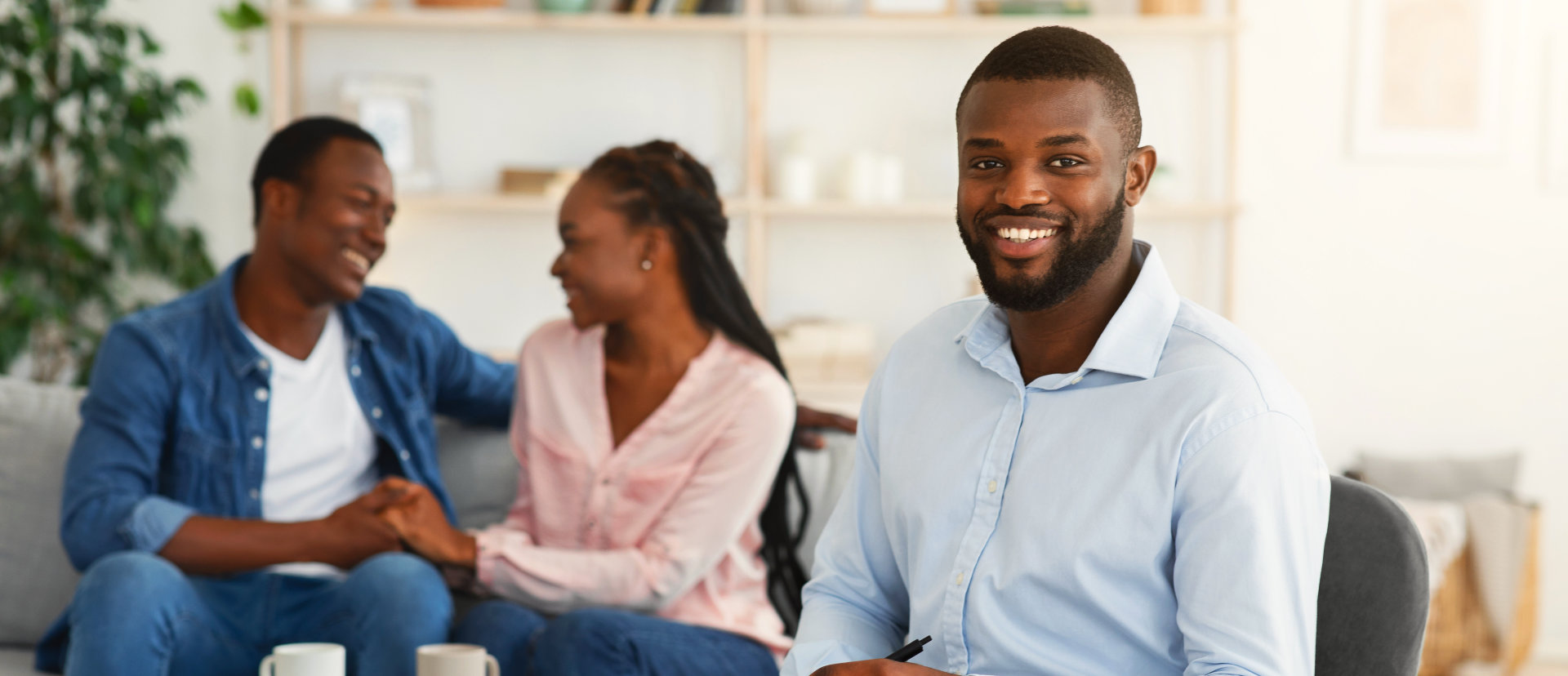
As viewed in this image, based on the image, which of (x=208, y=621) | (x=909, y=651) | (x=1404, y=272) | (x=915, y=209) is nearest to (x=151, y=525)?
(x=208, y=621)

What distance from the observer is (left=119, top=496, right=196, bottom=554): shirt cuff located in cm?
169

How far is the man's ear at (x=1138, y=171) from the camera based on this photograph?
1.15 m

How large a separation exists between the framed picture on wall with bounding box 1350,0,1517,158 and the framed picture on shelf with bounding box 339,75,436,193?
9.16 ft

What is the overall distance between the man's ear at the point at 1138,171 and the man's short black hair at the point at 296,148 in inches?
49.6

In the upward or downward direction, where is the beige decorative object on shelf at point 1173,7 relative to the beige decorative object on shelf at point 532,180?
upward

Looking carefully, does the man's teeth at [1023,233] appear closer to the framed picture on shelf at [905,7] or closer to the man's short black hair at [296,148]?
the man's short black hair at [296,148]

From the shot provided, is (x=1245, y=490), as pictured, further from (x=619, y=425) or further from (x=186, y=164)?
(x=186, y=164)

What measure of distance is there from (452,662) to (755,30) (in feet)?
9.44

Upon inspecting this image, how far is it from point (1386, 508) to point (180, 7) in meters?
3.81

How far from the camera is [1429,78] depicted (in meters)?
3.93

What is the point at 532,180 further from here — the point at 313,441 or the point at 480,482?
the point at 313,441

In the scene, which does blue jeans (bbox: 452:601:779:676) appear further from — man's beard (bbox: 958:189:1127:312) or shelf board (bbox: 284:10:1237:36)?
shelf board (bbox: 284:10:1237:36)

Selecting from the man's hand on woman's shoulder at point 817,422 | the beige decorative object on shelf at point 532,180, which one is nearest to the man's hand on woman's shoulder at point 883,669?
the man's hand on woman's shoulder at point 817,422

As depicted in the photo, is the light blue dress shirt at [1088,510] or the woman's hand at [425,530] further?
the woman's hand at [425,530]
